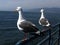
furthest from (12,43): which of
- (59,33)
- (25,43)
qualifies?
(25,43)

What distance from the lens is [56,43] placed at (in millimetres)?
6926

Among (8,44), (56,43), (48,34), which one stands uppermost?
(48,34)

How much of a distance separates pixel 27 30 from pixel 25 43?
2508mm

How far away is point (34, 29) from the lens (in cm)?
636

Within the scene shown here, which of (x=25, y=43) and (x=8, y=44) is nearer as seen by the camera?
(x=25, y=43)

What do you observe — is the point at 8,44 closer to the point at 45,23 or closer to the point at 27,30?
the point at 45,23

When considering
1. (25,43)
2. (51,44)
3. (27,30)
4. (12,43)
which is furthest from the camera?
(12,43)

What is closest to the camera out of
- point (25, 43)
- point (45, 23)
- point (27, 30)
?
point (25, 43)

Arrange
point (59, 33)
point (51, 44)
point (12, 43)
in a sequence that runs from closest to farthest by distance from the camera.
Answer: point (51, 44) < point (59, 33) < point (12, 43)

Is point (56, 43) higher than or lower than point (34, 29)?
lower

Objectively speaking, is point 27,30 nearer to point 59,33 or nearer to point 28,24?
point 28,24

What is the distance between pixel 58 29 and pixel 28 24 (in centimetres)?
86

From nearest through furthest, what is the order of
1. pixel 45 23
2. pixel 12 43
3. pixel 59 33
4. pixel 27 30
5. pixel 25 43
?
1. pixel 25 43
2. pixel 27 30
3. pixel 59 33
4. pixel 45 23
5. pixel 12 43

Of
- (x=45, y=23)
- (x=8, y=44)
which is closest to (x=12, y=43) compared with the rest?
(x=8, y=44)
